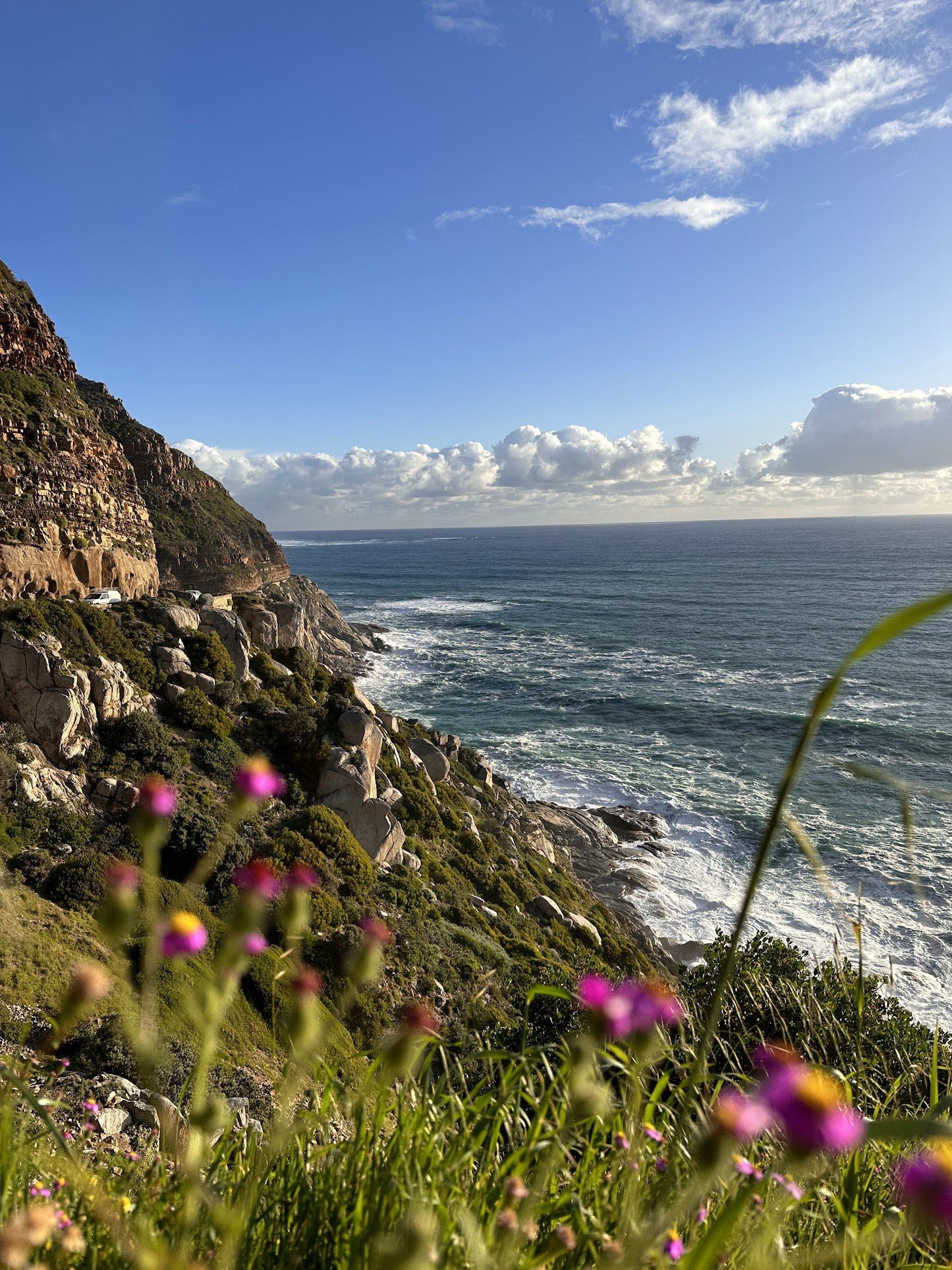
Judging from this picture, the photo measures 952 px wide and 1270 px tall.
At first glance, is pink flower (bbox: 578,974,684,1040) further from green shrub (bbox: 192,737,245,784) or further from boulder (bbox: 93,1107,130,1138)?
green shrub (bbox: 192,737,245,784)

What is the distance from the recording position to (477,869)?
18.3 metres

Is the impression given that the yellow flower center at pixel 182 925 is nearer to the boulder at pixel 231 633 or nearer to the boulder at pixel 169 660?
the boulder at pixel 169 660

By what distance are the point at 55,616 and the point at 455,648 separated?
4746 centimetres

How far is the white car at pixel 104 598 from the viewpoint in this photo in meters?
21.2

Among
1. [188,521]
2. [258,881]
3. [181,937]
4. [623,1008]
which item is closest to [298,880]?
[258,881]

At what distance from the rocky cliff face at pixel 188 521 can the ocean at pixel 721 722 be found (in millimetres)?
17055

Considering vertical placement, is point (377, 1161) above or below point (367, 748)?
above

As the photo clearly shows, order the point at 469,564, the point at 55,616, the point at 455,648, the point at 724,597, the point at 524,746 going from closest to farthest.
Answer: the point at 55,616
the point at 524,746
the point at 455,648
the point at 724,597
the point at 469,564

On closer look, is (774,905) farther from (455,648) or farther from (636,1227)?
(455,648)

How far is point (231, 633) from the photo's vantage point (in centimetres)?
2169

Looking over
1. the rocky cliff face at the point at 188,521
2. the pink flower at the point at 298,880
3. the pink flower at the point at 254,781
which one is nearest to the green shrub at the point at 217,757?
the pink flower at the point at 298,880

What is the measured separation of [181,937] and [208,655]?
1990 centimetres

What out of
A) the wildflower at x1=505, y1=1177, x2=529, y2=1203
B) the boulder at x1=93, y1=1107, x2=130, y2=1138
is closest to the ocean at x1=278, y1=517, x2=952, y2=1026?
the wildflower at x1=505, y1=1177, x2=529, y2=1203

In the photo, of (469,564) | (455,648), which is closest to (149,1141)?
(455,648)
